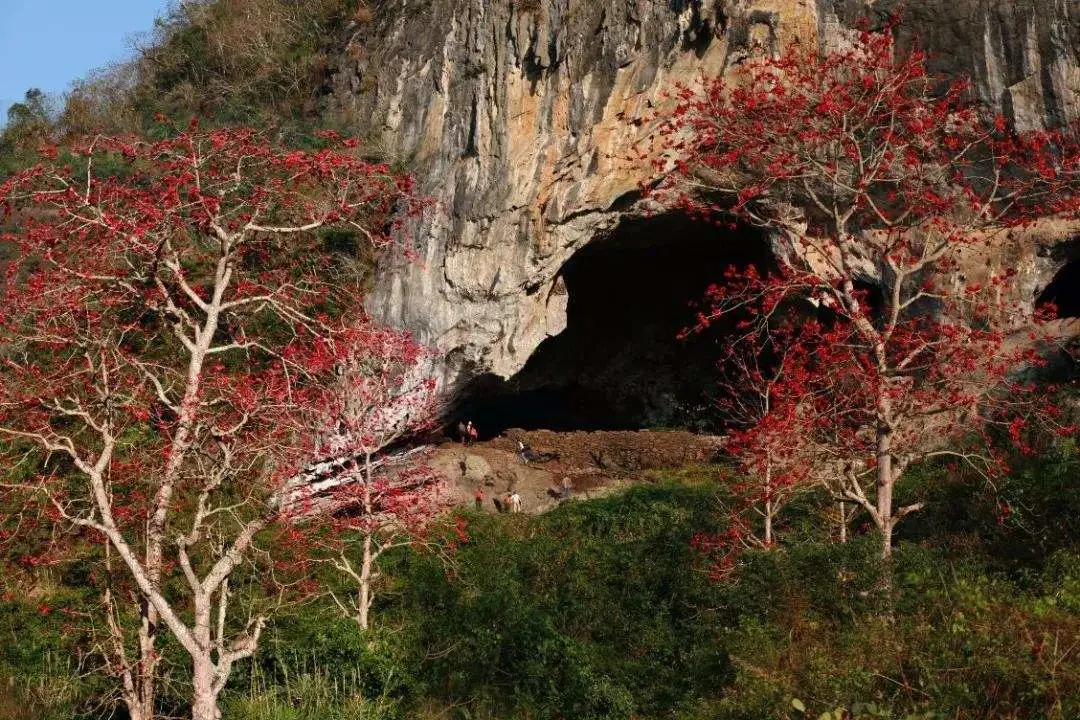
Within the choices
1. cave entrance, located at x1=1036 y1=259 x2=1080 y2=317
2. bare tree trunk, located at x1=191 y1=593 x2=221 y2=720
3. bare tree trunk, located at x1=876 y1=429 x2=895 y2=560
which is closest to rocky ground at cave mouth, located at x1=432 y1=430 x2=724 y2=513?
cave entrance, located at x1=1036 y1=259 x2=1080 y2=317

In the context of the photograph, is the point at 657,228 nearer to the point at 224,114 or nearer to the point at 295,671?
the point at 295,671

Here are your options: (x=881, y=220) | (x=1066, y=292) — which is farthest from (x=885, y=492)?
Answer: (x=1066, y=292)

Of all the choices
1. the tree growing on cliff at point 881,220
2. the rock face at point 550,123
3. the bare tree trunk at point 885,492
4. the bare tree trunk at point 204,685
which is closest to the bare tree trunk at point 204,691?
the bare tree trunk at point 204,685

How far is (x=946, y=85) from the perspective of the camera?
14.0 meters

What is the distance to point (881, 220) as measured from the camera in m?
12.0

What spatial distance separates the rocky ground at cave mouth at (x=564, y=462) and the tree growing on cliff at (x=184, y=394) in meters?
1.85

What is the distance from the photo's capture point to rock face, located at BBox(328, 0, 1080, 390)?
563 inches

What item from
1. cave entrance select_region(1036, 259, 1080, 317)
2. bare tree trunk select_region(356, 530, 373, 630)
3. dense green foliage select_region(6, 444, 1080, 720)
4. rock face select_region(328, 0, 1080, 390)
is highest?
rock face select_region(328, 0, 1080, 390)

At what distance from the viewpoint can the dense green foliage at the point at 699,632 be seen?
288 inches

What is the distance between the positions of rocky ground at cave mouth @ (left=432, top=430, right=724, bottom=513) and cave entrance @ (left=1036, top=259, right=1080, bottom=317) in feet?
17.7

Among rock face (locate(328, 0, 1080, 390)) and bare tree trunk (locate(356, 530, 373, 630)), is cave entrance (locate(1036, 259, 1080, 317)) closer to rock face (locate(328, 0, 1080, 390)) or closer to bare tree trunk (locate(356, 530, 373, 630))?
rock face (locate(328, 0, 1080, 390))

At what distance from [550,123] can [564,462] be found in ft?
18.4

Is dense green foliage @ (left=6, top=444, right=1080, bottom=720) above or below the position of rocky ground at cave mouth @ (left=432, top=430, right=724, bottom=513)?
below

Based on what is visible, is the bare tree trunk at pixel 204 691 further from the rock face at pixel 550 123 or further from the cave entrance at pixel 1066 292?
the cave entrance at pixel 1066 292
